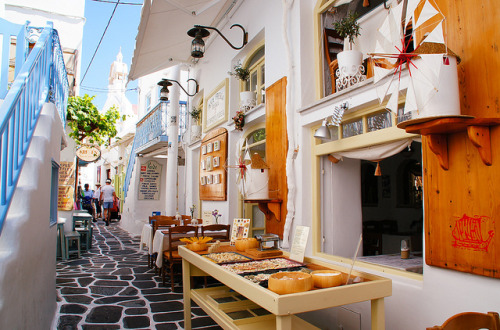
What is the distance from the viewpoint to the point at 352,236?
4.92 m

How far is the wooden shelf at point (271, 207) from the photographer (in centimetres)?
555

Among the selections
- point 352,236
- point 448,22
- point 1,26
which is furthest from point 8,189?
point 1,26

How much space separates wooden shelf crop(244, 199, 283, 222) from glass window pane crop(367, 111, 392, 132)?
1.98 m

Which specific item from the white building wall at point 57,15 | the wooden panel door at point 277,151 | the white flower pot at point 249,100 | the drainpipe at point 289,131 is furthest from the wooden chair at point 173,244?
the white building wall at point 57,15

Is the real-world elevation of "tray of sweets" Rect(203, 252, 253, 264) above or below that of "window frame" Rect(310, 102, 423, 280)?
below

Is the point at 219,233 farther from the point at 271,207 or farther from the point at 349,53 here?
the point at 349,53

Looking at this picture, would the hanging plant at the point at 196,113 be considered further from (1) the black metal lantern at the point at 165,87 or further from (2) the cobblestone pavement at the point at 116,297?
(2) the cobblestone pavement at the point at 116,297

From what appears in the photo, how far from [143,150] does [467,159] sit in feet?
41.6

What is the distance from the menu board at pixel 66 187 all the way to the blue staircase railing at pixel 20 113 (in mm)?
5753

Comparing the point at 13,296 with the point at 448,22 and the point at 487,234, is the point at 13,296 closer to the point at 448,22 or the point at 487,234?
the point at 487,234

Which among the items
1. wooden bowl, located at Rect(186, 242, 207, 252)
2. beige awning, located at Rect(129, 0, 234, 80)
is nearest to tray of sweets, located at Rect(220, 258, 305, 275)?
wooden bowl, located at Rect(186, 242, 207, 252)

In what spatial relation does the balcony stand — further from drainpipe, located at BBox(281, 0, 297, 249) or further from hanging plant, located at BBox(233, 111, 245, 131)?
drainpipe, located at BBox(281, 0, 297, 249)

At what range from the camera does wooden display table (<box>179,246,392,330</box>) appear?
2369mm

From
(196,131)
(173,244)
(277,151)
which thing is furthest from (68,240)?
(277,151)
